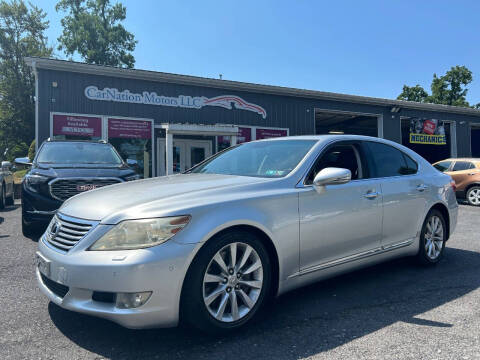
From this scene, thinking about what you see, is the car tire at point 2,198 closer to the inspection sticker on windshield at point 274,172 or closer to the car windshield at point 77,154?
the car windshield at point 77,154

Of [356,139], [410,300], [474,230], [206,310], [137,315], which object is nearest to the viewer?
[137,315]

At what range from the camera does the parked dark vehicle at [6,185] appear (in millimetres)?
10188

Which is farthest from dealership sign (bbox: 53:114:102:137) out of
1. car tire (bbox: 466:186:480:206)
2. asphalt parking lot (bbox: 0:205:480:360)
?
car tire (bbox: 466:186:480:206)

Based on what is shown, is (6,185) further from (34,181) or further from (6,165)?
(34,181)

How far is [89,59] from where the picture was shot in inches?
1545

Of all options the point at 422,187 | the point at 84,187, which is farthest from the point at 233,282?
the point at 84,187

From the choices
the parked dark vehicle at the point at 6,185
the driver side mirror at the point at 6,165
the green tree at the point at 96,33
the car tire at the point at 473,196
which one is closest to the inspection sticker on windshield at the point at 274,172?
the parked dark vehicle at the point at 6,185

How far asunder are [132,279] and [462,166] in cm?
1275

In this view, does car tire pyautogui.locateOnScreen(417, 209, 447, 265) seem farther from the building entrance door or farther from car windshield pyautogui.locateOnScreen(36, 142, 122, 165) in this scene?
the building entrance door

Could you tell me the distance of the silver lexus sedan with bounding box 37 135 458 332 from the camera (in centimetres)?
252

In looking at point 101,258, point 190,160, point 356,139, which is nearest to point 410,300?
point 356,139

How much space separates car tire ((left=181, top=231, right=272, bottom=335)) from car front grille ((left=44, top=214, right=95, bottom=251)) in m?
0.81

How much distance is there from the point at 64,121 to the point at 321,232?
446 inches

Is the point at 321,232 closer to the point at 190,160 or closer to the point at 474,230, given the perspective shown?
the point at 474,230
